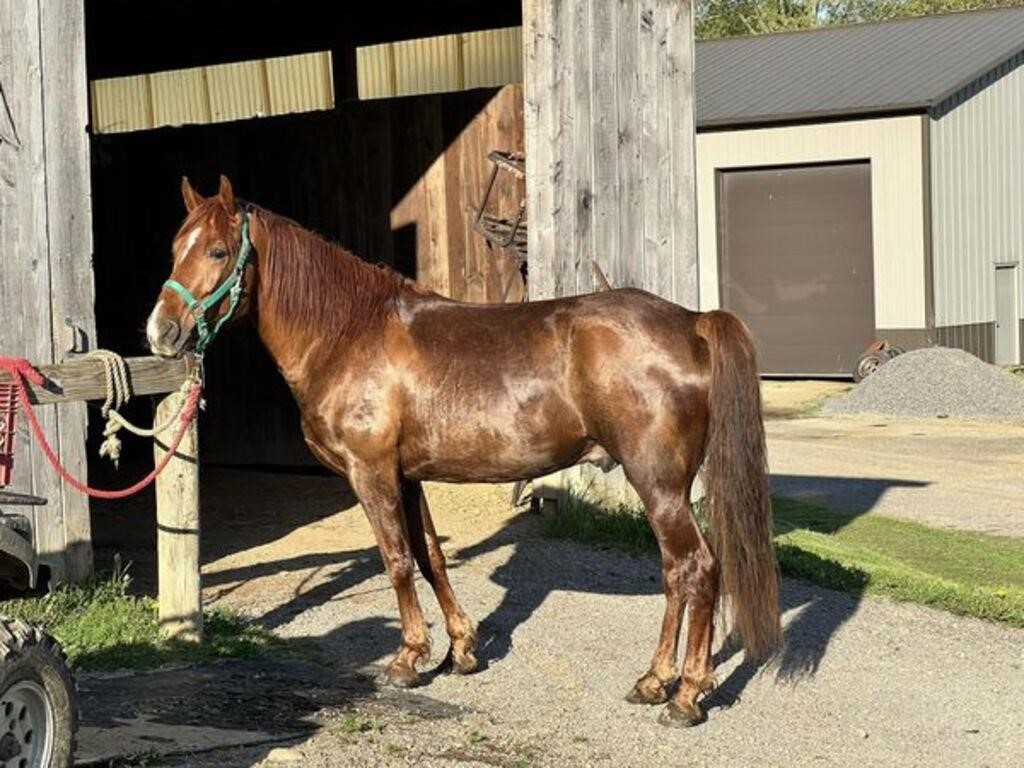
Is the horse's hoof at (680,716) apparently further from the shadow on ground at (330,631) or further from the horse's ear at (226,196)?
the horse's ear at (226,196)

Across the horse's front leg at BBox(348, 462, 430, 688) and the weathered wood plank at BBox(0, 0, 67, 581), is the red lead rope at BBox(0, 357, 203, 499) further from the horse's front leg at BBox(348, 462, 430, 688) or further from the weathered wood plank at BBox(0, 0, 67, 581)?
the weathered wood plank at BBox(0, 0, 67, 581)

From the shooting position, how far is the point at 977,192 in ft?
89.4

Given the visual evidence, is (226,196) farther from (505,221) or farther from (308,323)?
(505,221)

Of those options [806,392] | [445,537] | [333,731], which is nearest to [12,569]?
[333,731]

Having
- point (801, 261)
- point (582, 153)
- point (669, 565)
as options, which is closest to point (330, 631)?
point (669, 565)

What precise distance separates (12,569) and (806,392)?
68.5 feet

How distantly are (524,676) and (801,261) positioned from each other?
2033cm

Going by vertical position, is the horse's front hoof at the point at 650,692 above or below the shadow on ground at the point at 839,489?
below

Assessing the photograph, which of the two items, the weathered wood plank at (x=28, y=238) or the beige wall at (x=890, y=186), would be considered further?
the beige wall at (x=890, y=186)

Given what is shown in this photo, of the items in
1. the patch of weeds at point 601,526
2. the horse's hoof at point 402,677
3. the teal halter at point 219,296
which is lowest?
the horse's hoof at point 402,677

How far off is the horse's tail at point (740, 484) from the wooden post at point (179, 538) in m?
2.46

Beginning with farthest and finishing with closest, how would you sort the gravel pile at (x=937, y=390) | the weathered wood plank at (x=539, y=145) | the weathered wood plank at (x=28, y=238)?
the gravel pile at (x=937, y=390)
the weathered wood plank at (x=539, y=145)
the weathered wood plank at (x=28, y=238)

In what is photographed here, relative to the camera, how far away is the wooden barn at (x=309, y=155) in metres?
8.76

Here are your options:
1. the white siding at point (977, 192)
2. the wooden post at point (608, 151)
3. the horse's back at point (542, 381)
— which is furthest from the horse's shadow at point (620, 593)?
the white siding at point (977, 192)
